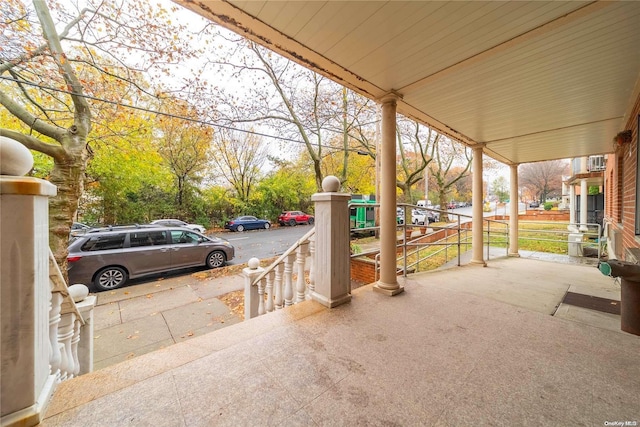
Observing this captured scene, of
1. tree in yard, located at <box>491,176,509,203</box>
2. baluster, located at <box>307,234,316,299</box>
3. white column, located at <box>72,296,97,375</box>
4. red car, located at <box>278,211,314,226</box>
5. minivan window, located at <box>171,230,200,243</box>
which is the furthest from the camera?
tree in yard, located at <box>491,176,509,203</box>

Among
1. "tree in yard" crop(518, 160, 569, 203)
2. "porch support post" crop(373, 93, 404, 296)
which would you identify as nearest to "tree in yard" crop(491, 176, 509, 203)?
"tree in yard" crop(518, 160, 569, 203)

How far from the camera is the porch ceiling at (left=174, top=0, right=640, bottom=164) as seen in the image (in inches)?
68.7

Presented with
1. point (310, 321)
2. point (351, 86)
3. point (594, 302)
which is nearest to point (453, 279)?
point (594, 302)

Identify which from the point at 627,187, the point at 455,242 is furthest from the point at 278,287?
the point at 627,187

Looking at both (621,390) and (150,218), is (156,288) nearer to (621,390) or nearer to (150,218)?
(621,390)

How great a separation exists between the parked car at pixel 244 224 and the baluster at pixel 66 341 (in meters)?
15.4

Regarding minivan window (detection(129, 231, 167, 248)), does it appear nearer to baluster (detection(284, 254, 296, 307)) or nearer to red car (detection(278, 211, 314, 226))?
baluster (detection(284, 254, 296, 307))

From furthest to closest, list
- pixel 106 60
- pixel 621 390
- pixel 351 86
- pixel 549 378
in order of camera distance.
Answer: pixel 106 60, pixel 351 86, pixel 549 378, pixel 621 390

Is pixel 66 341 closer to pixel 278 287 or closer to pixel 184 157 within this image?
pixel 278 287

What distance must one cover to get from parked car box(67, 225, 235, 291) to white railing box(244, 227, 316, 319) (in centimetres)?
429

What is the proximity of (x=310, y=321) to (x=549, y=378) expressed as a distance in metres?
1.76

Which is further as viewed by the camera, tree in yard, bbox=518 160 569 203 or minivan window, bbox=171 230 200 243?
tree in yard, bbox=518 160 569 203

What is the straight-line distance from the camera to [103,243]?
19.1 ft

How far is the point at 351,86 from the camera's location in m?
2.86
